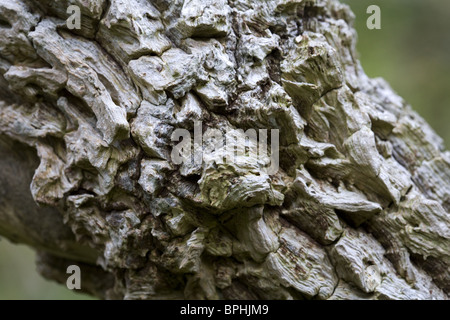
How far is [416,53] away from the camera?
2875 millimetres

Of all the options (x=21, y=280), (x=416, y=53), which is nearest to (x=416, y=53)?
(x=416, y=53)

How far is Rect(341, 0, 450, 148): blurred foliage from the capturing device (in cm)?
282

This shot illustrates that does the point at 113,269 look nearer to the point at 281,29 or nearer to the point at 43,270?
the point at 43,270

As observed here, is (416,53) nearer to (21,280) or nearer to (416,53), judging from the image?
(416,53)

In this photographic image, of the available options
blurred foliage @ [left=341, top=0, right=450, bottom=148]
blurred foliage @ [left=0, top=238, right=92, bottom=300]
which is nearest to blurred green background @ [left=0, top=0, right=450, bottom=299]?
blurred foliage @ [left=341, top=0, right=450, bottom=148]

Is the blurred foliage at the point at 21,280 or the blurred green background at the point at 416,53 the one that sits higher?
the blurred green background at the point at 416,53

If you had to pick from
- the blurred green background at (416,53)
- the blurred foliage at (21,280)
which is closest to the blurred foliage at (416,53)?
the blurred green background at (416,53)

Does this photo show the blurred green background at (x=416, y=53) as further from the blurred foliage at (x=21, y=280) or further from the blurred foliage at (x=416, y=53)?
the blurred foliage at (x=21, y=280)

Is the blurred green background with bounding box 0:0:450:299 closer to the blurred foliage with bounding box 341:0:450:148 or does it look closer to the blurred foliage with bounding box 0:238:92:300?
the blurred foliage with bounding box 341:0:450:148

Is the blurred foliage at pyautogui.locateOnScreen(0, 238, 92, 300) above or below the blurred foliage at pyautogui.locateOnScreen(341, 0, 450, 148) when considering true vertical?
below

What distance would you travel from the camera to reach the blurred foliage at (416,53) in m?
2.82

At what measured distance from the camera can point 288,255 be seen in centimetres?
109

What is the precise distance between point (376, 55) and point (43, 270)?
2.46 meters

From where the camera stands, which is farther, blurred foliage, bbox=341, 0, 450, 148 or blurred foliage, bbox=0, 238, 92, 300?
blurred foliage, bbox=0, 238, 92, 300
